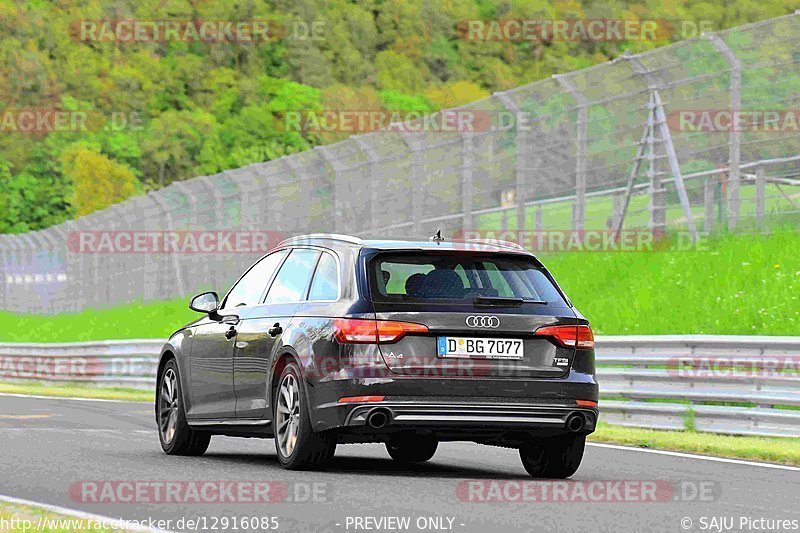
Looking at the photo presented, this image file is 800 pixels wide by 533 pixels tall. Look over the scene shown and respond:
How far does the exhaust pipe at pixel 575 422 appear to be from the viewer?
10598mm

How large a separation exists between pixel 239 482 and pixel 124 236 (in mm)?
28896

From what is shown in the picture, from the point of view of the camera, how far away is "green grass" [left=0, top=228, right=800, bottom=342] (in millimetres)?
20375

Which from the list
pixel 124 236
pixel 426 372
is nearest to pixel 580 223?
pixel 426 372

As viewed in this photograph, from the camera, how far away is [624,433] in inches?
601

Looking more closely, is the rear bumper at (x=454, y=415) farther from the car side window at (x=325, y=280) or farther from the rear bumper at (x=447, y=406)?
the car side window at (x=325, y=280)

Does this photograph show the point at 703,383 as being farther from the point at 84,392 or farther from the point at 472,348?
the point at 84,392

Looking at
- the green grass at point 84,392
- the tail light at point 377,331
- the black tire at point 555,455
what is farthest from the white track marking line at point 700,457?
the green grass at point 84,392

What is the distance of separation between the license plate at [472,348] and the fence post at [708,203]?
41.2ft

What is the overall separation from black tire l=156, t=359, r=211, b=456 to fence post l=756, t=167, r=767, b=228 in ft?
34.3

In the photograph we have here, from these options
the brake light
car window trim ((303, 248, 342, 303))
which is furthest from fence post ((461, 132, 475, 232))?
the brake light

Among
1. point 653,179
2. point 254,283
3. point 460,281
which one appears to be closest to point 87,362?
point 653,179

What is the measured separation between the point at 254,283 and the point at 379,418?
2308 mm

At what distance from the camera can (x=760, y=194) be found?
2181cm

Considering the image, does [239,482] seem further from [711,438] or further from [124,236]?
[124,236]
